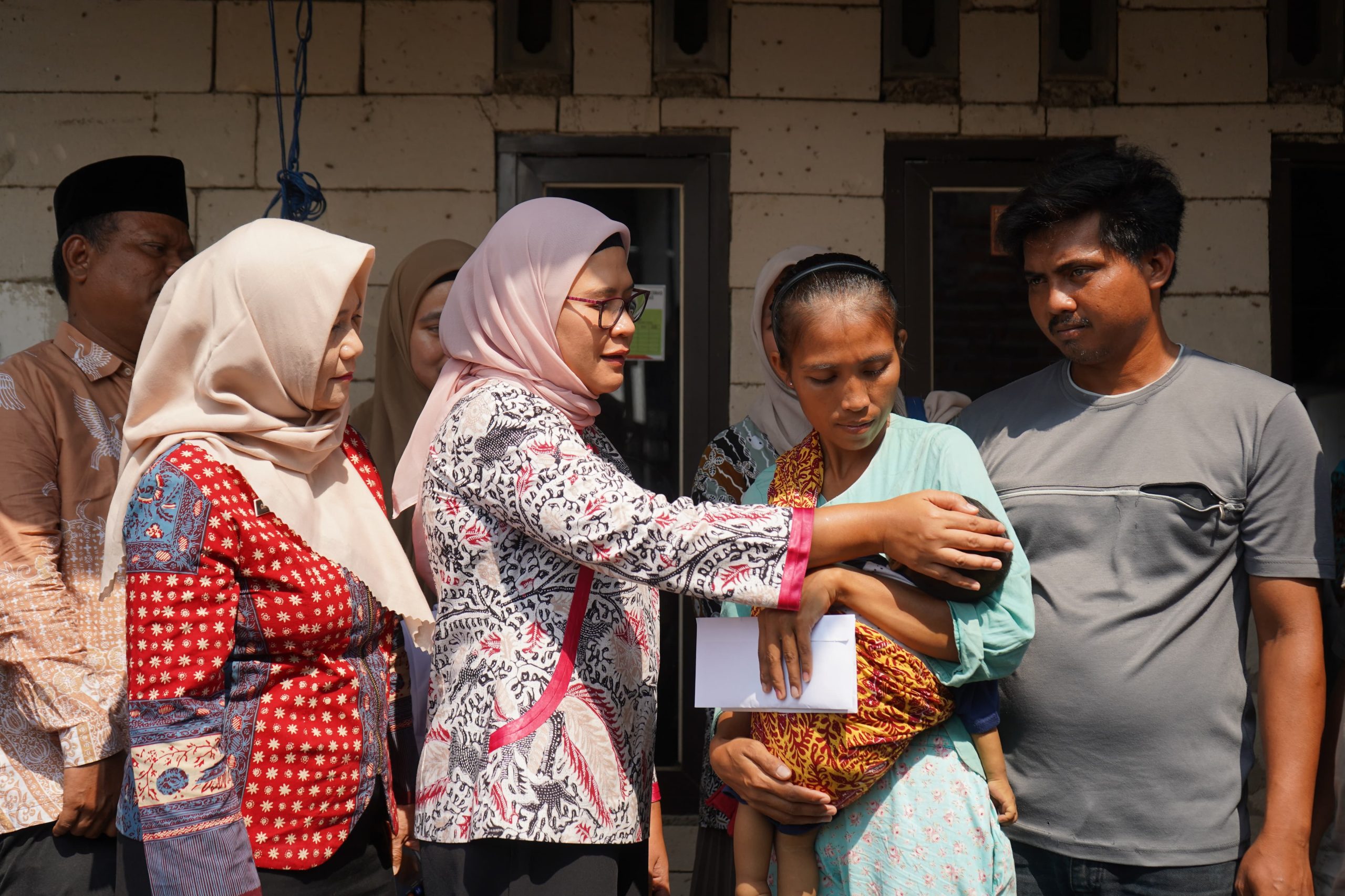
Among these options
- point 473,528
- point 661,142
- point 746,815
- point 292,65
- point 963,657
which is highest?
point 292,65

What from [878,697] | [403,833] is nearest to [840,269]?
→ [878,697]

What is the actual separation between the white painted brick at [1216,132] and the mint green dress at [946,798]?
8.69 feet

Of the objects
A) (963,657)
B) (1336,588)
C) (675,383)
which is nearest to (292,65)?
(675,383)

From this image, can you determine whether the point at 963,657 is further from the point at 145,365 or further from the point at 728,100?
the point at 728,100

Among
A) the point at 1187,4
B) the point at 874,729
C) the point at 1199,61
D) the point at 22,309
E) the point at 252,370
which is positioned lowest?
the point at 874,729

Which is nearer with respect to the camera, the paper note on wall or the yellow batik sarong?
the yellow batik sarong

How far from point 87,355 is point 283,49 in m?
1.92

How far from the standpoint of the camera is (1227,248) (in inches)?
167

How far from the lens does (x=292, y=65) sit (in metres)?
4.22

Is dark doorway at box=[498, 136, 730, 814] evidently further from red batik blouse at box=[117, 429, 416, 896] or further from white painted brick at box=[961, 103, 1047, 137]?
red batik blouse at box=[117, 429, 416, 896]

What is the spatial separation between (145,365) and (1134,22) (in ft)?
12.4

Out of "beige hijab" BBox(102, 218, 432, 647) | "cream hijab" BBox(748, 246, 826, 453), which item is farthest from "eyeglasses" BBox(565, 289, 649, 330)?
"cream hijab" BBox(748, 246, 826, 453)

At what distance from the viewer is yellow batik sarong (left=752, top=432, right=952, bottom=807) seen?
199 centimetres

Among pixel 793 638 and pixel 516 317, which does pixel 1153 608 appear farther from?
pixel 516 317
